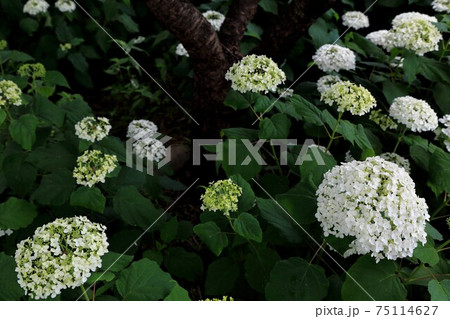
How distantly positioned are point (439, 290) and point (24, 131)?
202cm

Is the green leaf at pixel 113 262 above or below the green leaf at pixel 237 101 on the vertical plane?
below

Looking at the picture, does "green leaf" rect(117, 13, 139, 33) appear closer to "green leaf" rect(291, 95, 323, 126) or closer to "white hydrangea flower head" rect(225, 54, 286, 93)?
"white hydrangea flower head" rect(225, 54, 286, 93)

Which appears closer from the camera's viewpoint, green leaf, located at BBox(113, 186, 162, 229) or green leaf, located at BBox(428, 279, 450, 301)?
green leaf, located at BBox(428, 279, 450, 301)

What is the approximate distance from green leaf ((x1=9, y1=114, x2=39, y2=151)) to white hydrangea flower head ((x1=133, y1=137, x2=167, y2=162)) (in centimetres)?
60

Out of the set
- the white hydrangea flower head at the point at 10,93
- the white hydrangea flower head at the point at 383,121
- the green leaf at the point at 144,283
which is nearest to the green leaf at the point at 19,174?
Answer: the white hydrangea flower head at the point at 10,93

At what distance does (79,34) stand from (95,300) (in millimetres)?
3391

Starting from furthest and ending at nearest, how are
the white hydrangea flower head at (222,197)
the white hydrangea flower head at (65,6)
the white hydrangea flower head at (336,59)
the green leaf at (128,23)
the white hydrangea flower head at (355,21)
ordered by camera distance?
1. the green leaf at (128,23)
2. the white hydrangea flower head at (65,6)
3. the white hydrangea flower head at (355,21)
4. the white hydrangea flower head at (336,59)
5. the white hydrangea flower head at (222,197)

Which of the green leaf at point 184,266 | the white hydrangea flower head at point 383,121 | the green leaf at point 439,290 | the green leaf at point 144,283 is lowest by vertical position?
the green leaf at point 184,266

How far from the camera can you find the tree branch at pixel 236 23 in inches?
125

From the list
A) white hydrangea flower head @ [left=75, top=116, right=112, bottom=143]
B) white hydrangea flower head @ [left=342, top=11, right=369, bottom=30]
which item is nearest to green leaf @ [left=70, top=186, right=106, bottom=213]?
white hydrangea flower head @ [left=75, top=116, right=112, bottom=143]

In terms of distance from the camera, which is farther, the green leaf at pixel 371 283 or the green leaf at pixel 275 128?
the green leaf at pixel 275 128

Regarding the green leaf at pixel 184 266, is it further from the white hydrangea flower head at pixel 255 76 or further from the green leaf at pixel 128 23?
the green leaf at pixel 128 23

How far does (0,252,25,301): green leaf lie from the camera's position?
1.75 meters

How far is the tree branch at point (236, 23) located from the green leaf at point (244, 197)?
4.31 feet
